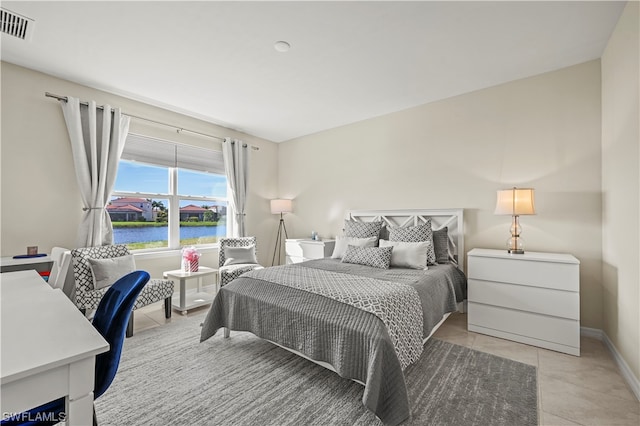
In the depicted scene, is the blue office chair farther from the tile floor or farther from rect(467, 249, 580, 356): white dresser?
rect(467, 249, 580, 356): white dresser

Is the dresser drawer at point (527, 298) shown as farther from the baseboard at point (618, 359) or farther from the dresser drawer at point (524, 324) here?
the baseboard at point (618, 359)

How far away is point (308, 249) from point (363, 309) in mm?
2696

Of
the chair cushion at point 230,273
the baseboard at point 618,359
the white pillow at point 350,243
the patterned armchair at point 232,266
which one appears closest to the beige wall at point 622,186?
the baseboard at point 618,359

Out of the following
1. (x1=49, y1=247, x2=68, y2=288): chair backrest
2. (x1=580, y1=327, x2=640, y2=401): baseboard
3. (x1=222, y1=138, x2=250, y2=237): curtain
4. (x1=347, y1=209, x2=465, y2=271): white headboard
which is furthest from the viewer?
(x1=222, y1=138, x2=250, y2=237): curtain

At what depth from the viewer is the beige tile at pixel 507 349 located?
2.33 metres

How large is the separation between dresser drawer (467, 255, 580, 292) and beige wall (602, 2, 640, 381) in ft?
1.02

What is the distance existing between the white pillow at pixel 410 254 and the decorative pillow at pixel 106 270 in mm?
2875

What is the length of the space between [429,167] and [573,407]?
8.78 ft

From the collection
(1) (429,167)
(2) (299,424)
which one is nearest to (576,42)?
(1) (429,167)

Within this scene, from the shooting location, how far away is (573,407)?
5.73ft

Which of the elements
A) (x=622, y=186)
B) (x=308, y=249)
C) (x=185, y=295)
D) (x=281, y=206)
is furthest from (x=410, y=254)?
(x=185, y=295)

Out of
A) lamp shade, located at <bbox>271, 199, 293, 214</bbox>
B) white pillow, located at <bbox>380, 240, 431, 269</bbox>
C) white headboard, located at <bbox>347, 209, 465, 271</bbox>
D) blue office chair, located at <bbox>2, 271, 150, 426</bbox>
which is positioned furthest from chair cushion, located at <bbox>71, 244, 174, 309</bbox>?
white headboard, located at <bbox>347, 209, 465, 271</bbox>

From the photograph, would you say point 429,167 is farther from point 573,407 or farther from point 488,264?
point 573,407

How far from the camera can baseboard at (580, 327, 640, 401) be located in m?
1.88
